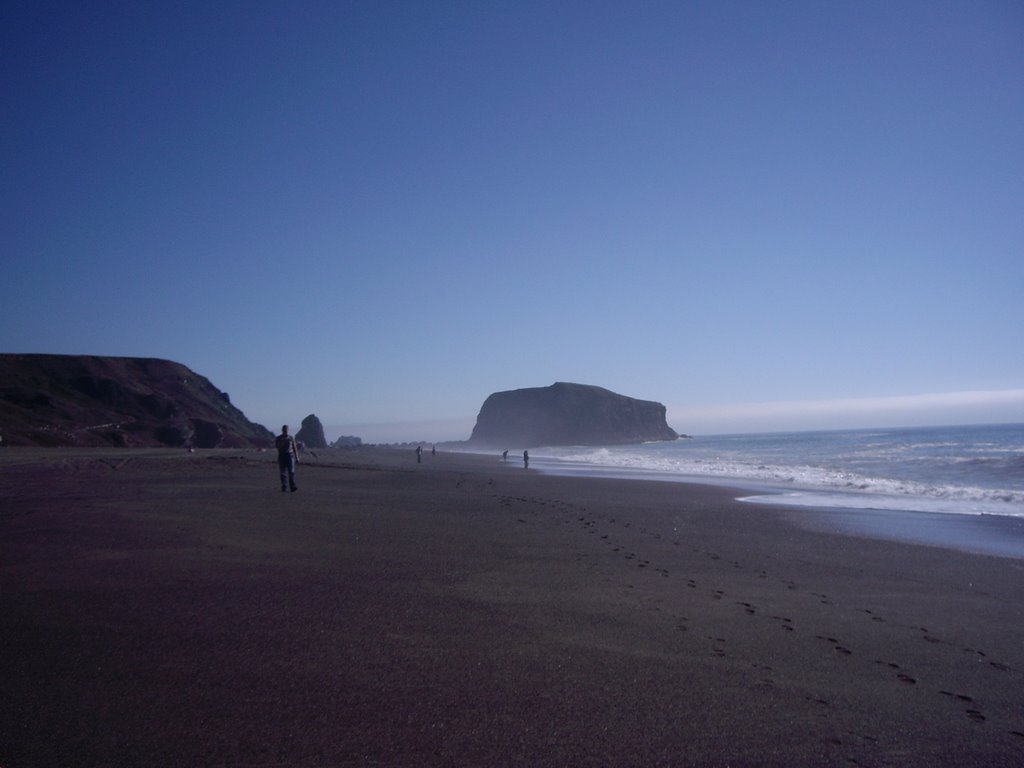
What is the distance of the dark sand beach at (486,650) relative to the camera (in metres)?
3.74

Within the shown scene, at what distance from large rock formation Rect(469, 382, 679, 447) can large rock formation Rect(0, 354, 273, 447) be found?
8018 centimetres

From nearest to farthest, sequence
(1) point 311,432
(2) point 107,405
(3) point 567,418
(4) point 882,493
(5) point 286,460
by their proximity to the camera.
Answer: (5) point 286,460 < (4) point 882,493 < (2) point 107,405 < (1) point 311,432 < (3) point 567,418

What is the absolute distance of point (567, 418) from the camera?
150 metres

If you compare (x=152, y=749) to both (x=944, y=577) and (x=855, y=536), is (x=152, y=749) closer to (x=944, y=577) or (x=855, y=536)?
(x=944, y=577)

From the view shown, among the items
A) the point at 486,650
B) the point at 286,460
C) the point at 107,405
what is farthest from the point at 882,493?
the point at 107,405

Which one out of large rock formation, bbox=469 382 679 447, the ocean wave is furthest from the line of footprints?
large rock formation, bbox=469 382 679 447

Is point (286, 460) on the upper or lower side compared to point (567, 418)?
lower

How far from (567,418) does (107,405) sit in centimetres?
10174

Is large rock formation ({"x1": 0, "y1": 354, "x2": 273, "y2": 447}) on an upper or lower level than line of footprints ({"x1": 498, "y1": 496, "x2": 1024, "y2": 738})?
upper

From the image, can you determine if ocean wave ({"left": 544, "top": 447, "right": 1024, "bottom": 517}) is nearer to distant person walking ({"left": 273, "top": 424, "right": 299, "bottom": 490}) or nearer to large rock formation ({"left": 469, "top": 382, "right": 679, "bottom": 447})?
distant person walking ({"left": 273, "top": 424, "right": 299, "bottom": 490})

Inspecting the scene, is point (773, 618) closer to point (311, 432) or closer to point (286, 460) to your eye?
point (286, 460)

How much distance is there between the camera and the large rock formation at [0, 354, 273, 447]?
49406 mm

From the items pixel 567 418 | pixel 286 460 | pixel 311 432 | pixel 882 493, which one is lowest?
pixel 882 493

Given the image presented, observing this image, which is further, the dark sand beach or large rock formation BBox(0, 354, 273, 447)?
large rock formation BBox(0, 354, 273, 447)
